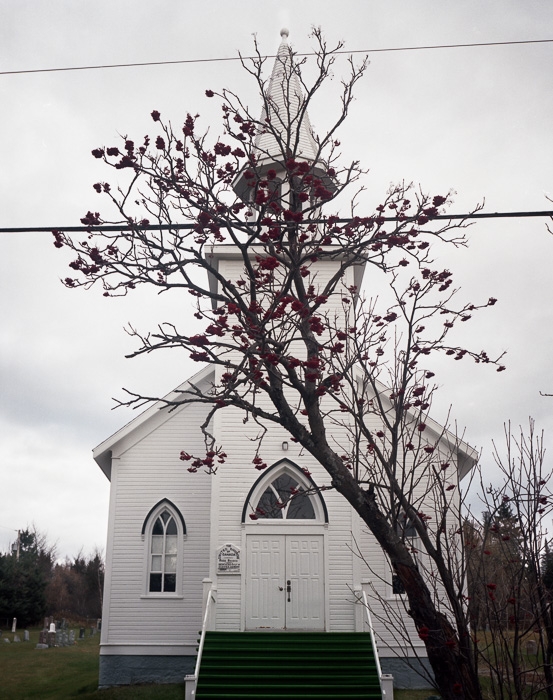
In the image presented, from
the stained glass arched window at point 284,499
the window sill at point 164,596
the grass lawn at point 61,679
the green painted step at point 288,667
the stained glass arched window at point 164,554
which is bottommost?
the grass lawn at point 61,679

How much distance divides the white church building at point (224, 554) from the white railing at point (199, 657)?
0.31ft

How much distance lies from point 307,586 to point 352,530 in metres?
1.54

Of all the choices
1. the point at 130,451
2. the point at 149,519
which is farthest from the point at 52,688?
the point at 130,451

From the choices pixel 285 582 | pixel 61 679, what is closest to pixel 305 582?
pixel 285 582

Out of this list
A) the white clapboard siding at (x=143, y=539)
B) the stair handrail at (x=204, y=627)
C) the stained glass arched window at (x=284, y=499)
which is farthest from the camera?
the white clapboard siding at (x=143, y=539)

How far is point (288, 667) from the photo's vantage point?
44.3 feet

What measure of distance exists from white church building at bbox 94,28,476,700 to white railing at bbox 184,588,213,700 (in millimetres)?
93

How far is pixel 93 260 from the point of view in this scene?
7449 millimetres

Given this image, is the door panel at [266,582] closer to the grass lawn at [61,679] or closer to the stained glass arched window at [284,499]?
the stained glass arched window at [284,499]

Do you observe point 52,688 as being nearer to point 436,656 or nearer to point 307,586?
point 307,586

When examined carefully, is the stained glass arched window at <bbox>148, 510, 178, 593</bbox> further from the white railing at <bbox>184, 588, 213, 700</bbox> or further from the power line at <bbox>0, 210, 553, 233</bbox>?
the power line at <bbox>0, 210, 553, 233</bbox>

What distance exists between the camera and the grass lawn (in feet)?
51.7

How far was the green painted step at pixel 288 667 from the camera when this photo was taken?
12.8m

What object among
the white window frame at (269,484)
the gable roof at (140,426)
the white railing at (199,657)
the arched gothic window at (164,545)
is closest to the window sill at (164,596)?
the arched gothic window at (164,545)
